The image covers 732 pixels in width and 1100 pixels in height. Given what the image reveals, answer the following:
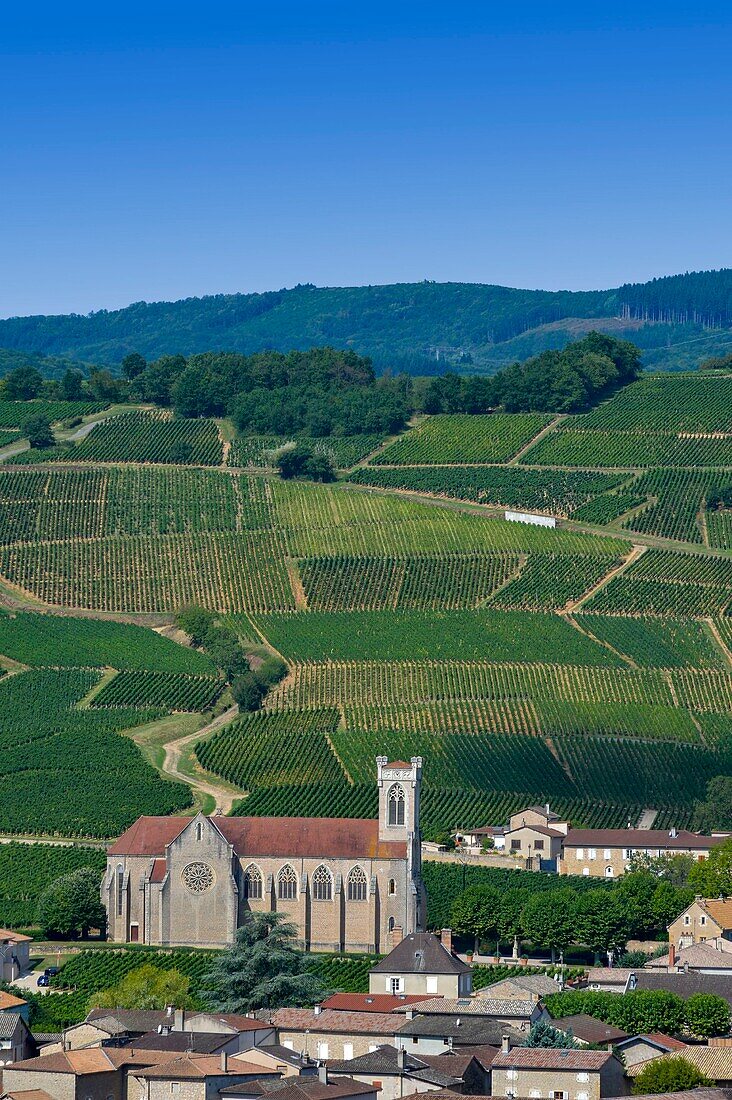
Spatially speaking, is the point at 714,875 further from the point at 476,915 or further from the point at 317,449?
the point at 317,449

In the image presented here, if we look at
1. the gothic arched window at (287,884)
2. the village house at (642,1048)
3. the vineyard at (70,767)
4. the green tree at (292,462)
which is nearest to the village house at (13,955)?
the gothic arched window at (287,884)

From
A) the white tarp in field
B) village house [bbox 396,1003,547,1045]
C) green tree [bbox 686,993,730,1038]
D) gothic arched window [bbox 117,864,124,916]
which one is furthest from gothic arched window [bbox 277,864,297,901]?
the white tarp in field

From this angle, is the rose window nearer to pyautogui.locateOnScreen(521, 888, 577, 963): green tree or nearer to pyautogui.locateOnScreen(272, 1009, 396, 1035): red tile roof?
pyautogui.locateOnScreen(521, 888, 577, 963): green tree

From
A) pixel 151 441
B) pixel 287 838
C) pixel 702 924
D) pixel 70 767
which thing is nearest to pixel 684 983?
pixel 702 924

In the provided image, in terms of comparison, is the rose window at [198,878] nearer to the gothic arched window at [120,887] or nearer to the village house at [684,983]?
the gothic arched window at [120,887]

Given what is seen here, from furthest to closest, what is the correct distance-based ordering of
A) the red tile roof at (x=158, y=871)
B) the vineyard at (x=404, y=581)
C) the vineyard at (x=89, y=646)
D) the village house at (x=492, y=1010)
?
the vineyard at (x=404, y=581) → the vineyard at (x=89, y=646) → the red tile roof at (x=158, y=871) → the village house at (x=492, y=1010)

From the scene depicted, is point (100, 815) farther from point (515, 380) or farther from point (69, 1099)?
point (515, 380)
